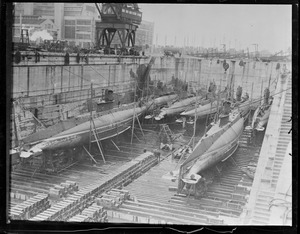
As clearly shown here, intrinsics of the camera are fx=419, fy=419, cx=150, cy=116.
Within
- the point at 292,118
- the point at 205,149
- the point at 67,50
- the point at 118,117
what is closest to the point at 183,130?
the point at 205,149

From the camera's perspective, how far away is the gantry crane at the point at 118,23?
2.20m

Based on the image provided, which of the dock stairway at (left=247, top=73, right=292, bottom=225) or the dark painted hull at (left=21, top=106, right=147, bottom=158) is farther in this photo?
the dark painted hull at (left=21, top=106, right=147, bottom=158)

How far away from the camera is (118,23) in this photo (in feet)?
7.36

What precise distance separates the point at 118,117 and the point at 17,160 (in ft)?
1.91

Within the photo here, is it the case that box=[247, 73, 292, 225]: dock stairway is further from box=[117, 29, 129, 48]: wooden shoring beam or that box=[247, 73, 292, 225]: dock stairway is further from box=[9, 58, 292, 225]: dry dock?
box=[117, 29, 129, 48]: wooden shoring beam

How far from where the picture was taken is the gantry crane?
220cm

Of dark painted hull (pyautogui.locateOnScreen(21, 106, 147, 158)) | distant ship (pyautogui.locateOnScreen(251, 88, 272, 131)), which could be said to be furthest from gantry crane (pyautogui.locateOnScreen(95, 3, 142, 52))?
distant ship (pyautogui.locateOnScreen(251, 88, 272, 131))

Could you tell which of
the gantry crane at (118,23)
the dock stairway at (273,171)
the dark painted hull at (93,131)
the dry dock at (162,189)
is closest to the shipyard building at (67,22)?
the gantry crane at (118,23)

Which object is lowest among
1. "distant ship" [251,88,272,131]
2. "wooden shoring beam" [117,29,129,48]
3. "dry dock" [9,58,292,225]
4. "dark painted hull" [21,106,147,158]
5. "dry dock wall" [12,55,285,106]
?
"dry dock" [9,58,292,225]

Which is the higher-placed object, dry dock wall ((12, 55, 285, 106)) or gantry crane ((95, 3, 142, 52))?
gantry crane ((95, 3, 142, 52))

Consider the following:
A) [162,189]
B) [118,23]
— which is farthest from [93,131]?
[118,23]

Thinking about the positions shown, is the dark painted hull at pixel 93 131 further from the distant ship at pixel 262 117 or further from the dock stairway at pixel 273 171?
the dock stairway at pixel 273 171

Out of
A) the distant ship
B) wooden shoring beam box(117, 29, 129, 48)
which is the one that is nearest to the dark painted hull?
wooden shoring beam box(117, 29, 129, 48)

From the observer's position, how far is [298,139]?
2.10 metres
